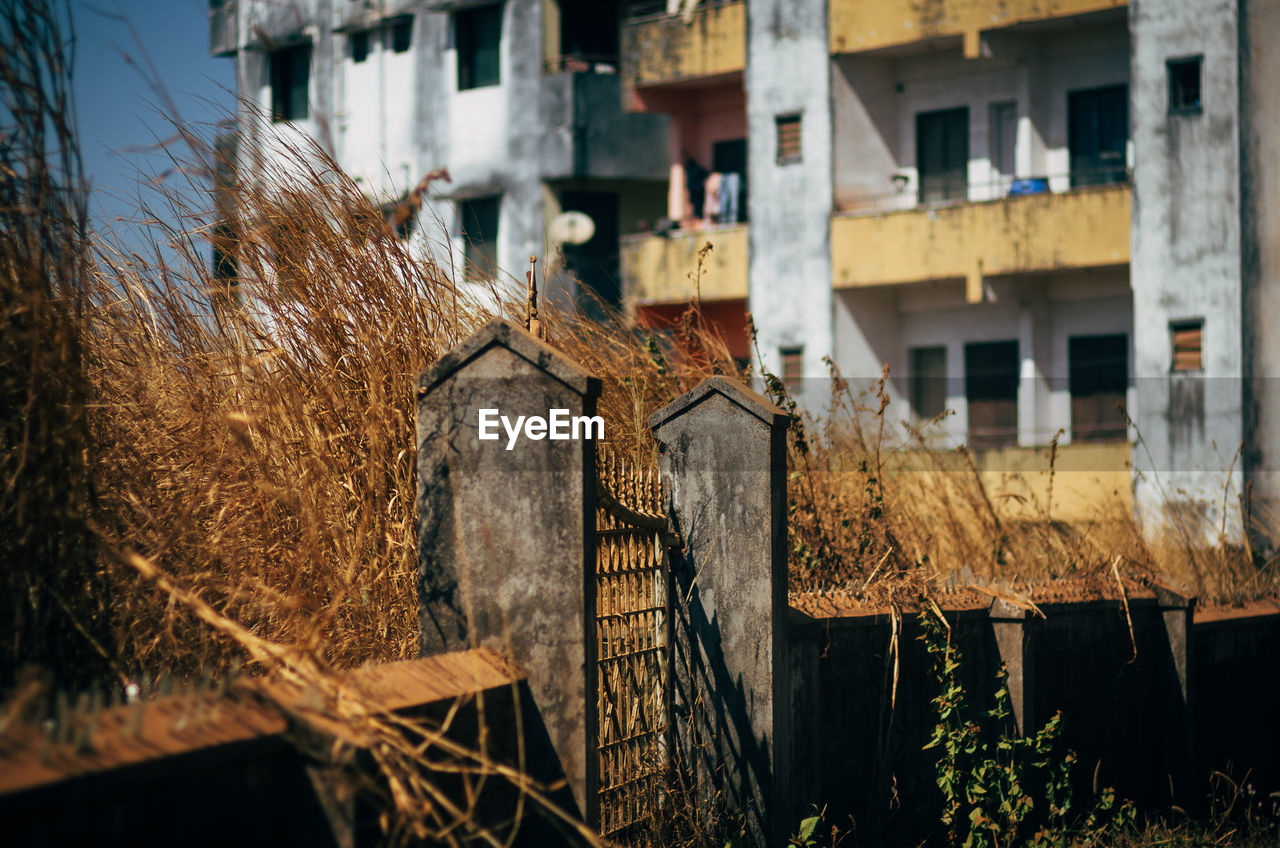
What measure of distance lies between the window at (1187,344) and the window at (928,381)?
17.1ft

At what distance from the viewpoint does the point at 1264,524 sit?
1457 cm

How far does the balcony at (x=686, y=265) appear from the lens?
1030 inches

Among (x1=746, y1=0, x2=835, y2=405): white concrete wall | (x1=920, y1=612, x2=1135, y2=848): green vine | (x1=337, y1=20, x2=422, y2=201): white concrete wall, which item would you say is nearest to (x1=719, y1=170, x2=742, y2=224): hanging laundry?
(x1=746, y1=0, x2=835, y2=405): white concrete wall

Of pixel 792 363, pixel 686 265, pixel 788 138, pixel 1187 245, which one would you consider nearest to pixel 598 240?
pixel 686 265

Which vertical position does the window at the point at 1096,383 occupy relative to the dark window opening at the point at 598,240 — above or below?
below

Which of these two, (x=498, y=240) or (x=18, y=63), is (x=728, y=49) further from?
(x=18, y=63)

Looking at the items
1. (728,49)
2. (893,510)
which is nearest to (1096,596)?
(893,510)

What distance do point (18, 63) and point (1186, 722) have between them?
827 centimetres

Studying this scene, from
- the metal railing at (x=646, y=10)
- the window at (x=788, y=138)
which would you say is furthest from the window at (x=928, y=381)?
the metal railing at (x=646, y=10)

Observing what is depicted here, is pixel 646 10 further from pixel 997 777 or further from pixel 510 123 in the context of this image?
pixel 997 777

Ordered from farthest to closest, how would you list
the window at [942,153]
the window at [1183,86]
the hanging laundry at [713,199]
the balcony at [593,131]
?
the balcony at [593,131] < the hanging laundry at [713,199] < the window at [942,153] < the window at [1183,86]

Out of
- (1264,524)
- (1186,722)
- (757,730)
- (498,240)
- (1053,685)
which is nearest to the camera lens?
(757,730)

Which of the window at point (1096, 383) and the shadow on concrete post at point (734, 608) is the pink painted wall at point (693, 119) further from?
the shadow on concrete post at point (734, 608)

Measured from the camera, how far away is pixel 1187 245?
20.7 m
